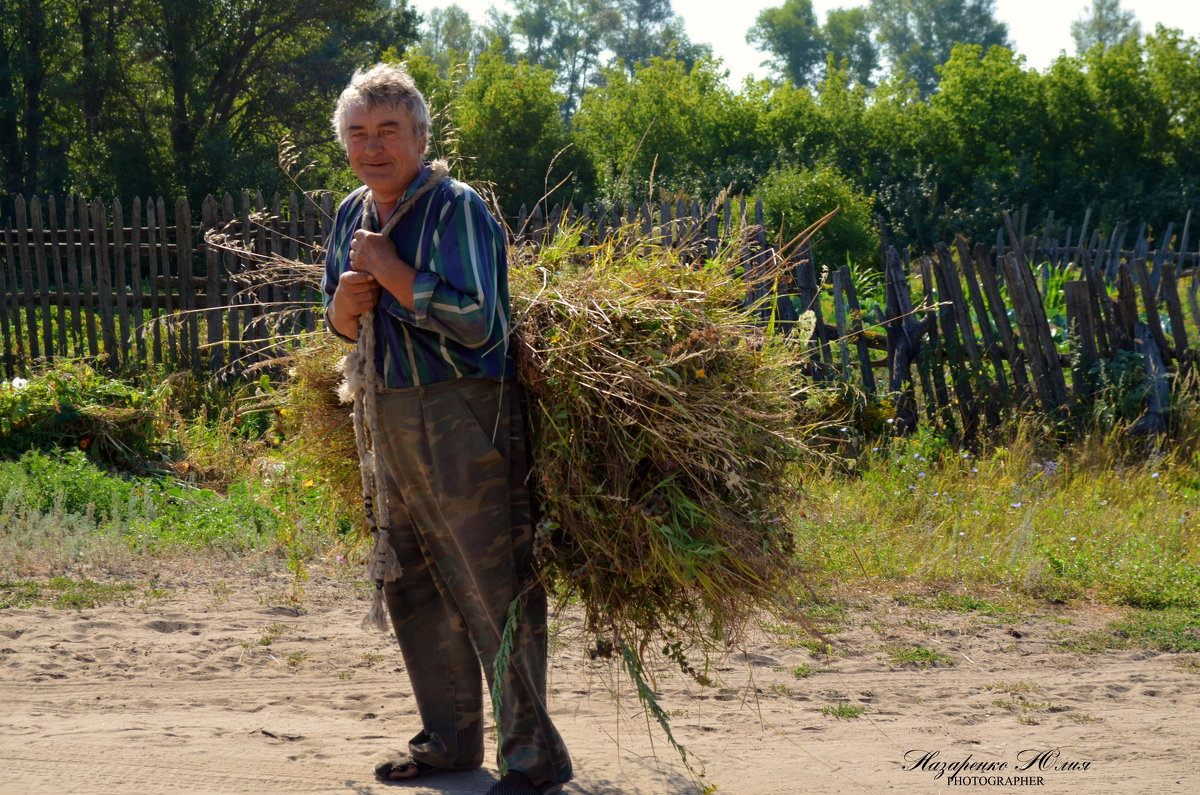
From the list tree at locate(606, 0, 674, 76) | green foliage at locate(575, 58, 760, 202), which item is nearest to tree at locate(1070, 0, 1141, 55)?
tree at locate(606, 0, 674, 76)

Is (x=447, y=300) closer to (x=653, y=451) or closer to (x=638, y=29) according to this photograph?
(x=653, y=451)

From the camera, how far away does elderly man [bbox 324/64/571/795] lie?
278cm

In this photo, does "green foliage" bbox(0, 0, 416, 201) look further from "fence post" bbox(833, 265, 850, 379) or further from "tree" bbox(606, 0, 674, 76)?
"tree" bbox(606, 0, 674, 76)

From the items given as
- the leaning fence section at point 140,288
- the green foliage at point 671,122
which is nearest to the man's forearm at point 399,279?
the leaning fence section at point 140,288

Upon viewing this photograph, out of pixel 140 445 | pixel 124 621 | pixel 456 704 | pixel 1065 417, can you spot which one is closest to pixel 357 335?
pixel 456 704

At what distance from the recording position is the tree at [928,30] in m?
80.1

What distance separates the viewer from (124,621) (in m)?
4.59

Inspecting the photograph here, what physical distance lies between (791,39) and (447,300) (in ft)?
275

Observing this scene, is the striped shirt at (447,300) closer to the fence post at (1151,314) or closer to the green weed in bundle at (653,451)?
the green weed in bundle at (653,451)

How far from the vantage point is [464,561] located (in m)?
2.91

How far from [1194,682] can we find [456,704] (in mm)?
2897

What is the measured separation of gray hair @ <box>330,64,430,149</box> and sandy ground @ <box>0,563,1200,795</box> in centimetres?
191

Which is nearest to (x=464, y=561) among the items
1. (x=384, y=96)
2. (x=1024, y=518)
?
(x=384, y=96)

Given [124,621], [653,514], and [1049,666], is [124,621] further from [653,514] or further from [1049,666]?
[1049,666]
